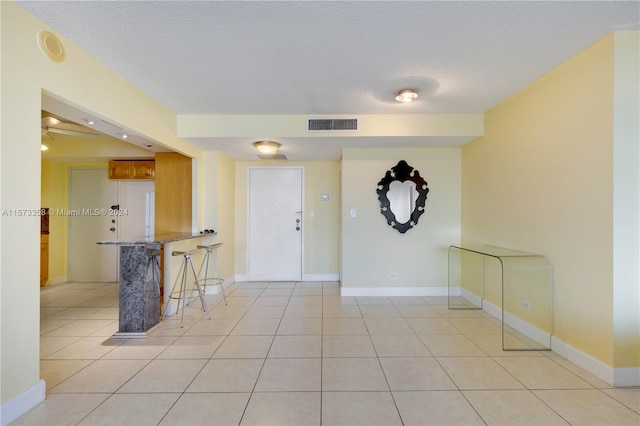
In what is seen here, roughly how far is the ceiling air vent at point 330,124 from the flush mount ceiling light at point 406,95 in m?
0.74

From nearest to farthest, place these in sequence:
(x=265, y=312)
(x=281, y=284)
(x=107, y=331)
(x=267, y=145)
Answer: (x=107, y=331), (x=265, y=312), (x=267, y=145), (x=281, y=284)

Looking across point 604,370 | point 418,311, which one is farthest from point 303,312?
point 604,370

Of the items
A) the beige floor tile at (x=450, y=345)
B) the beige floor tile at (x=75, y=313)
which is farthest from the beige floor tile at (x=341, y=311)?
the beige floor tile at (x=75, y=313)

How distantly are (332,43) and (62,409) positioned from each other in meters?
2.97

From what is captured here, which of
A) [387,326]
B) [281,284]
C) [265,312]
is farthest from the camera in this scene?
[281,284]

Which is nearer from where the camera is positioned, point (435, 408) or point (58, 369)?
point (435, 408)

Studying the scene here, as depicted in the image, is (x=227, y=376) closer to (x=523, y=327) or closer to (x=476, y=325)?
(x=476, y=325)

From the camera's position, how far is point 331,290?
4477 mm

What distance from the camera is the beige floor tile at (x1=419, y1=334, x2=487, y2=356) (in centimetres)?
246

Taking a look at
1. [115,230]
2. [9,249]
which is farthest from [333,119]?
[115,230]

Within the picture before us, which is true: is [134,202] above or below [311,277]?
above

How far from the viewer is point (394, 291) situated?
13.8 ft

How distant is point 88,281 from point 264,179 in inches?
140

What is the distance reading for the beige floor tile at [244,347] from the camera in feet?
7.96
